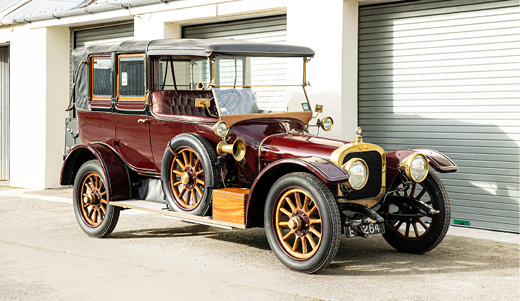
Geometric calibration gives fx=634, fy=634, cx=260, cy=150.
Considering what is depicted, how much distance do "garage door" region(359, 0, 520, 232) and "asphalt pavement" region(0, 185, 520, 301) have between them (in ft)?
2.07

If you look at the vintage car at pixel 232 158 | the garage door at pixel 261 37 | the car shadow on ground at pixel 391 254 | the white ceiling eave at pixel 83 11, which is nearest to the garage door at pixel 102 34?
the white ceiling eave at pixel 83 11

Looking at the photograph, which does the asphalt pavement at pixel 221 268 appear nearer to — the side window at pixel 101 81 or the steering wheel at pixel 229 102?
the steering wheel at pixel 229 102

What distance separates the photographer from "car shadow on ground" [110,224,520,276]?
19.2 ft

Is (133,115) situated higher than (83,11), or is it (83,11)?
(83,11)

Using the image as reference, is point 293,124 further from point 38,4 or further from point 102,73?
point 38,4

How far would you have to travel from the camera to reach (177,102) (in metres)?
7.31

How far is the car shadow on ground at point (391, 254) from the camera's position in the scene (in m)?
5.84

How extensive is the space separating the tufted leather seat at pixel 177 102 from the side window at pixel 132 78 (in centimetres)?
19

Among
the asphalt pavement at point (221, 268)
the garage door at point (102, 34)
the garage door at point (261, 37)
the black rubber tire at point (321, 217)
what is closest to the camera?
the asphalt pavement at point (221, 268)

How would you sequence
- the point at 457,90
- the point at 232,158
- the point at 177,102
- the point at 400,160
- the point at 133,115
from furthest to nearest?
the point at 457,90
the point at 177,102
the point at 133,115
the point at 232,158
the point at 400,160

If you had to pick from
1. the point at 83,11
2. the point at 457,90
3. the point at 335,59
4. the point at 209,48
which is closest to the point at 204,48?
the point at 209,48

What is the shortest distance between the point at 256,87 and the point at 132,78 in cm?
148

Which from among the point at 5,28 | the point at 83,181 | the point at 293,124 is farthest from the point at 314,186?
the point at 5,28

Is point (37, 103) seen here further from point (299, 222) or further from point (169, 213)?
point (299, 222)
